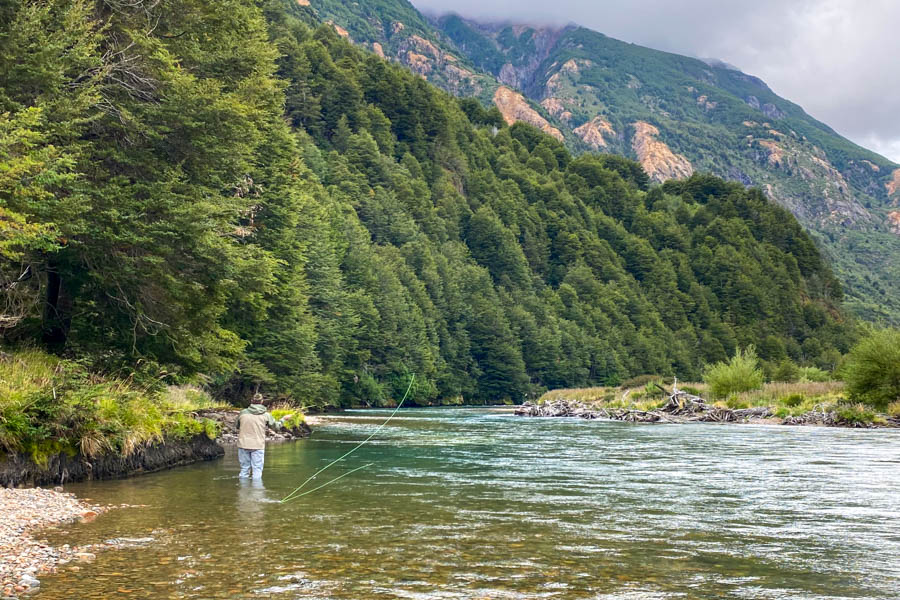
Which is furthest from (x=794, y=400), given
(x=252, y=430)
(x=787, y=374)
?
(x=252, y=430)

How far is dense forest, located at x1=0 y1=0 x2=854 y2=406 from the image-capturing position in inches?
799

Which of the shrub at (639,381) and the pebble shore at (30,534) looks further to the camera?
the shrub at (639,381)

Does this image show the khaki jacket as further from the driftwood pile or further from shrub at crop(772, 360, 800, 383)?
shrub at crop(772, 360, 800, 383)

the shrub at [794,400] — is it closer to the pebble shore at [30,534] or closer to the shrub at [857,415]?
the shrub at [857,415]

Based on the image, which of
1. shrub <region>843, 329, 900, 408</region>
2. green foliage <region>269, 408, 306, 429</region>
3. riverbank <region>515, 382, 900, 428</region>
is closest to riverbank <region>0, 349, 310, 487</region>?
green foliage <region>269, 408, 306, 429</region>

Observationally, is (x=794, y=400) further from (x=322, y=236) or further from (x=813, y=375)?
(x=322, y=236)

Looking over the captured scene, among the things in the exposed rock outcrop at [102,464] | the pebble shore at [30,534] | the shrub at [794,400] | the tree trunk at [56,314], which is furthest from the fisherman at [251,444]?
the shrub at [794,400]

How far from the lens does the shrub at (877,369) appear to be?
3916 centimetres

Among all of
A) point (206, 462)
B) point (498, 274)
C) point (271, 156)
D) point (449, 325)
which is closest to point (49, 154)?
point (206, 462)

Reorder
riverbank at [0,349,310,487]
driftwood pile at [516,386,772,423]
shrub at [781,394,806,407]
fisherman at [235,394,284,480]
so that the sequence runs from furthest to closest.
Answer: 1. shrub at [781,394,806,407]
2. driftwood pile at [516,386,772,423]
3. fisherman at [235,394,284,480]
4. riverbank at [0,349,310,487]

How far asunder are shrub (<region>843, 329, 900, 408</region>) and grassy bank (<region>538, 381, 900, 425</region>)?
68 cm

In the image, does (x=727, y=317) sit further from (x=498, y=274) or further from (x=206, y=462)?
(x=206, y=462)

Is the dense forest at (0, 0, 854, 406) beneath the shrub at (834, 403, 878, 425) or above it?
above

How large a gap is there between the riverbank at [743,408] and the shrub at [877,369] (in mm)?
819
